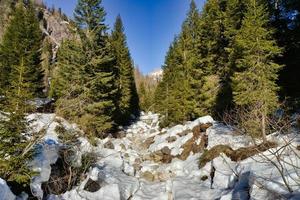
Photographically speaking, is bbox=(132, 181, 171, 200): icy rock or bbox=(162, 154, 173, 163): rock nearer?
bbox=(132, 181, 171, 200): icy rock

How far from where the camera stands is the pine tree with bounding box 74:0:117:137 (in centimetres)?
2573

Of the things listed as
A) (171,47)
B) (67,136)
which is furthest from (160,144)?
(171,47)

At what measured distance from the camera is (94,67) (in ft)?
91.2

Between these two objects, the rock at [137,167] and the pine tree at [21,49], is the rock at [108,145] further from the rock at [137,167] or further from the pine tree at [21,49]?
the pine tree at [21,49]

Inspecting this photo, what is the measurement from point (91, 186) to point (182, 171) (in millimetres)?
7283

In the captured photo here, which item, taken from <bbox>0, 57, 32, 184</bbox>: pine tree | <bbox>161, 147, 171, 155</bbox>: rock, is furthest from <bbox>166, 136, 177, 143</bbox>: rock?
<bbox>0, 57, 32, 184</bbox>: pine tree

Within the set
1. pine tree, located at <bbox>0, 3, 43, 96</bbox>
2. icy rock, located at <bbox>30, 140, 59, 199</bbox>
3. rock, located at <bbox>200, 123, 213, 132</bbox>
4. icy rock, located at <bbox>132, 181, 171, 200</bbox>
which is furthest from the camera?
pine tree, located at <bbox>0, 3, 43, 96</bbox>

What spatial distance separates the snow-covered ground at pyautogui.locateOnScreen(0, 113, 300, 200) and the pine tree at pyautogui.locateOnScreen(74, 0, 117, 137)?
1.93 m

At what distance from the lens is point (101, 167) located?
62.8ft

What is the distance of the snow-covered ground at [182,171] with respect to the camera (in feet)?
38.7

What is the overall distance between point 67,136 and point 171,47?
3904cm

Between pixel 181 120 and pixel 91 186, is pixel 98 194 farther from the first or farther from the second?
pixel 181 120

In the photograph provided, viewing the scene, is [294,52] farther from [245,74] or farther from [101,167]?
[101,167]

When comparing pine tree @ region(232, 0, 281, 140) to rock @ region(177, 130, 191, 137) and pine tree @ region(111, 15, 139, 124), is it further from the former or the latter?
pine tree @ region(111, 15, 139, 124)
